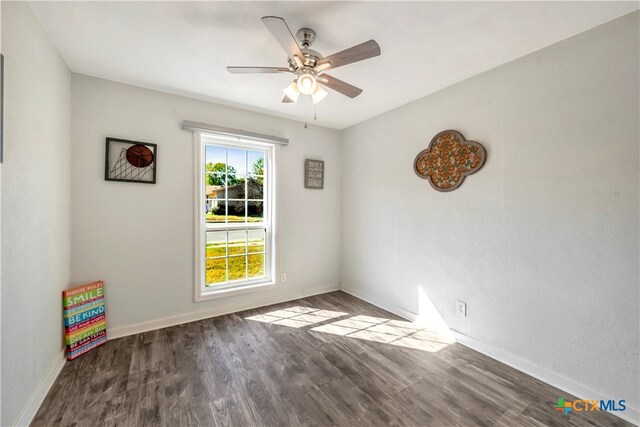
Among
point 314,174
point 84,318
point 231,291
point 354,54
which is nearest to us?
point 354,54

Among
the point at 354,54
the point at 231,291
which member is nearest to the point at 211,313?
the point at 231,291

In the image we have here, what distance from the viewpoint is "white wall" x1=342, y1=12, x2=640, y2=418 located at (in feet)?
5.18

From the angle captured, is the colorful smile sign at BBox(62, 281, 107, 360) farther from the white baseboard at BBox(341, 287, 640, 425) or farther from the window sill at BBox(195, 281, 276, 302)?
the white baseboard at BBox(341, 287, 640, 425)

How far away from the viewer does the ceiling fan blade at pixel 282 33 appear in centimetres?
128

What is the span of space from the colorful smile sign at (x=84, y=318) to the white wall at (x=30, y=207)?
7 cm

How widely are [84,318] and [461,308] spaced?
330 cm

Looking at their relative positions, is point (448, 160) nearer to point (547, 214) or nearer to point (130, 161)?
point (547, 214)

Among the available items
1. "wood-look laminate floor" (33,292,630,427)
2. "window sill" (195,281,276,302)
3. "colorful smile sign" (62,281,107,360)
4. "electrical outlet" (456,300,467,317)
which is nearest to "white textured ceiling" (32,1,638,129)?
"colorful smile sign" (62,281,107,360)

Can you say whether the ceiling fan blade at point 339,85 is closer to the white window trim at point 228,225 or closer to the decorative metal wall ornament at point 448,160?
the decorative metal wall ornament at point 448,160

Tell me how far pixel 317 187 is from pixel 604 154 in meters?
2.70

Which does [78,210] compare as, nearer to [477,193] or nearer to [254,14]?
[254,14]

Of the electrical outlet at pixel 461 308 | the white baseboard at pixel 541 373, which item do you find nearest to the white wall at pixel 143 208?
the electrical outlet at pixel 461 308

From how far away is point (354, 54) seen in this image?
1.50 metres

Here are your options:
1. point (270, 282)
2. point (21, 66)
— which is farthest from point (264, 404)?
point (21, 66)
